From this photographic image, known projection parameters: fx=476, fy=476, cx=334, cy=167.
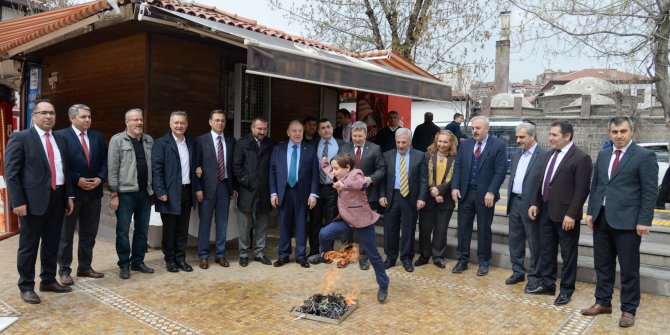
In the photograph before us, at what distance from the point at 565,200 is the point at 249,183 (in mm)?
3637

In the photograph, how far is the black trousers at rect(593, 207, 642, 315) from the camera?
430 centimetres

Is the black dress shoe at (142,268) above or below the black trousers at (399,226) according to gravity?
below

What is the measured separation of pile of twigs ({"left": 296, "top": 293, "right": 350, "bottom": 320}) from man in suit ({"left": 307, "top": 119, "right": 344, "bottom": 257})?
189 cm

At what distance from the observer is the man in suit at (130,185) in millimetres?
5309

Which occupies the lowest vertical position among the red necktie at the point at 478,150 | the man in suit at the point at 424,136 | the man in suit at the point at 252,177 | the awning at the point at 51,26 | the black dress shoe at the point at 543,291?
the black dress shoe at the point at 543,291

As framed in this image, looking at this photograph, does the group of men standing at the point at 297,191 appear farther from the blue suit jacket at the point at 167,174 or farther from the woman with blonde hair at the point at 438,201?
the woman with blonde hair at the point at 438,201

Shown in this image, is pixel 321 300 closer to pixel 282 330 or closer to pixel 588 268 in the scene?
pixel 282 330

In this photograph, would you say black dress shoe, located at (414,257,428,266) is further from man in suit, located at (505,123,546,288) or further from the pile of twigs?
the pile of twigs

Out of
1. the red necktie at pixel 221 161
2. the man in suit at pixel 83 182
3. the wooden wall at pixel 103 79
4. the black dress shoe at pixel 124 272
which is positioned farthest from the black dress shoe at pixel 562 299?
the wooden wall at pixel 103 79

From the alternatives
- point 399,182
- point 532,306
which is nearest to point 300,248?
point 399,182

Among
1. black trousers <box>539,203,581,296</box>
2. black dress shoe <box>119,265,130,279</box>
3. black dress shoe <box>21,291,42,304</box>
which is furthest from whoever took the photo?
black dress shoe <box>119,265,130,279</box>

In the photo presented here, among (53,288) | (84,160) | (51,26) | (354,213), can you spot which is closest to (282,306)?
(354,213)

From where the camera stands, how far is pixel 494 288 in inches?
213

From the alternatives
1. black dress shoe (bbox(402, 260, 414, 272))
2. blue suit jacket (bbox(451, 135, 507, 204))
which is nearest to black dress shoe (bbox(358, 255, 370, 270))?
black dress shoe (bbox(402, 260, 414, 272))
